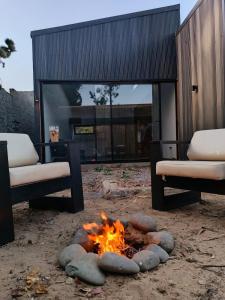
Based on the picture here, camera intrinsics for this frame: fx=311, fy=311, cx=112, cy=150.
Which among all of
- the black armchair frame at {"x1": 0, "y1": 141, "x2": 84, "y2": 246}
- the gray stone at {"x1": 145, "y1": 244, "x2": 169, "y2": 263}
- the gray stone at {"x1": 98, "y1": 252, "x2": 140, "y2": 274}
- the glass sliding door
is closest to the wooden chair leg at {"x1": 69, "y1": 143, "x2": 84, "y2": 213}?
the black armchair frame at {"x1": 0, "y1": 141, "x2": 84, "y2": 246}

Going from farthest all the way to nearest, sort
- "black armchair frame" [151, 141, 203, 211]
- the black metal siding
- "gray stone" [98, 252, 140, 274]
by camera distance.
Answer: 1. the black metal siding
2. "black armchair frame" [151, 141, 203, 211]
3. "gray stone" [98, 252, 140, 274]

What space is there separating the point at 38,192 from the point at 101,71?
17.7 feet

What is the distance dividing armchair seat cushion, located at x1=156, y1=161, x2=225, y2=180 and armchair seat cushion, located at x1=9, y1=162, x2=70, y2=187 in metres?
0.92

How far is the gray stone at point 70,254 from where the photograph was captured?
1766 millimetres

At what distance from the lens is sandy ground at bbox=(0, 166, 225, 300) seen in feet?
4.88

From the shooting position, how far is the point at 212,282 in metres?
1.56

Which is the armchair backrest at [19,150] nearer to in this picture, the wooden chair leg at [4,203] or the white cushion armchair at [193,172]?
the wooden chair leg at [4,203]

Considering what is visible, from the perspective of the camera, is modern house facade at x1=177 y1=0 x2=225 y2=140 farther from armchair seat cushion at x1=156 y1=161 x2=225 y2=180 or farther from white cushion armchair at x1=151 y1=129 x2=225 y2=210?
armchair seat cushion at x1=156 y1=161 x2=225 y2=180

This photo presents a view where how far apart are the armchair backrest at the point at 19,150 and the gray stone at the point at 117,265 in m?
1.66

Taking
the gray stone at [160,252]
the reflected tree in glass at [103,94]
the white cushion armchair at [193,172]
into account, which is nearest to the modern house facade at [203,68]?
the white cushion armchair at [193,172]

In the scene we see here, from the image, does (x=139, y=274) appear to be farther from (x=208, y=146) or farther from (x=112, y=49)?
(x=112, y=49)

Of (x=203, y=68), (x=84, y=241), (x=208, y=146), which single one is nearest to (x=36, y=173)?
(x=84, y=241)

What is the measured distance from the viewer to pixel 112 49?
7535mm

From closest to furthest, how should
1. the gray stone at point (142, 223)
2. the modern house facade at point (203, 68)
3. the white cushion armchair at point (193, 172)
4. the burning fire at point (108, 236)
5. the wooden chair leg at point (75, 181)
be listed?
1. the burning fire at point (108, 236)
2. the gray stone at point (142, 223)
3. the white cushion armchair at point (193, 172)
4. the wooden chair leg at point (75, 181)
5. the modern house facade at point (203, 68)
